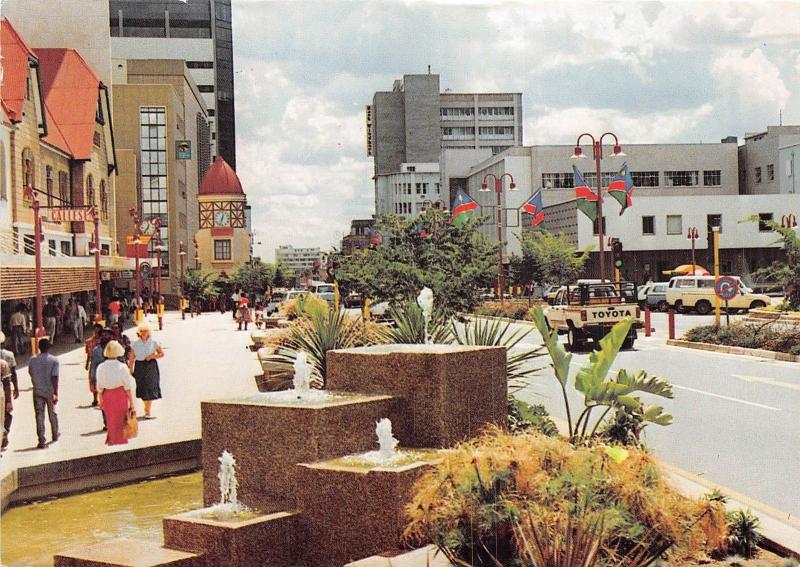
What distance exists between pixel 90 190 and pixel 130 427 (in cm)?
4259

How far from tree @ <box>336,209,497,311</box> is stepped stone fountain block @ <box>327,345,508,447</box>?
1419 cm

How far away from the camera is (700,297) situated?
50375mm

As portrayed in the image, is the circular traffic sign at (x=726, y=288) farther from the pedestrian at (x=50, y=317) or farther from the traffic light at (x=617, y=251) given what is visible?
the pedestrian at (x=50, y=317)

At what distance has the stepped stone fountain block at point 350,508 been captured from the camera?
7.55 m

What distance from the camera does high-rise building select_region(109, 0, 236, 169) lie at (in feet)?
541

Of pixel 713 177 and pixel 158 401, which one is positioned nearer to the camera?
pixel 158 401

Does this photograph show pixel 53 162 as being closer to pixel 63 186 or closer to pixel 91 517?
pixel 63 186

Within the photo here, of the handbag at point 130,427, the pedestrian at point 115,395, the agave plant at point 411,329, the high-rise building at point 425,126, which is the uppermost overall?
the high-rise building at point 425,126

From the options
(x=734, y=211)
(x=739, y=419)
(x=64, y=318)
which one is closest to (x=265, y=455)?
→ (x=739, y=419)

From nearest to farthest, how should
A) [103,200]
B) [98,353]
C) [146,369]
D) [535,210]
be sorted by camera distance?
[98,353]
[146,369]
[535,210]
[103,200]

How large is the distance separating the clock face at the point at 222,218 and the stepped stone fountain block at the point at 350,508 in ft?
398

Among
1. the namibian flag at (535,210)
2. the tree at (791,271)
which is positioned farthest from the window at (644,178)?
the tree at (791,271)

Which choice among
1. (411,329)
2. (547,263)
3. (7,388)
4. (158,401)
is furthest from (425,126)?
(411,329)

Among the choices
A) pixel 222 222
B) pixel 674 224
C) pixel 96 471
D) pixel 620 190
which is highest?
pixel 222 222
